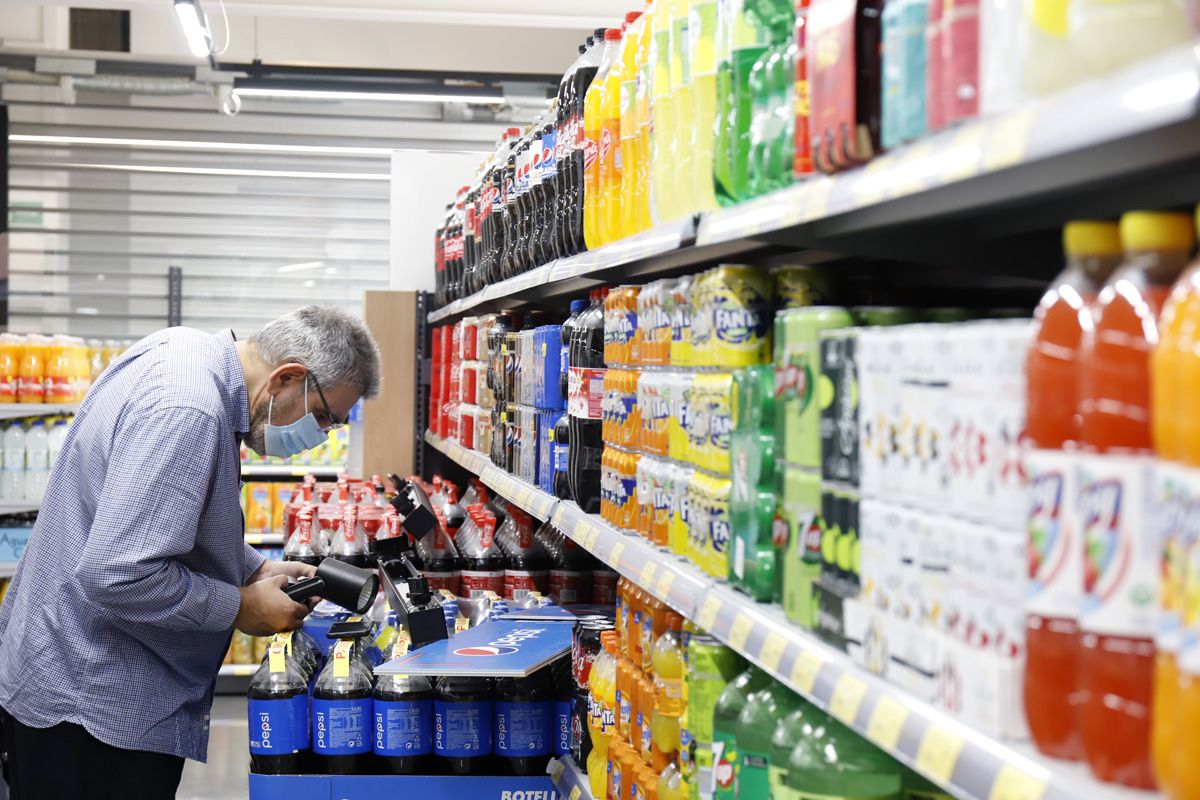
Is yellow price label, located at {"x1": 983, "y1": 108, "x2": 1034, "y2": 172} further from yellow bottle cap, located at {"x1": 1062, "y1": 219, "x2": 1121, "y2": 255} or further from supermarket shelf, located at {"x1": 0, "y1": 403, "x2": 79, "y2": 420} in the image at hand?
supermarket shelf, located at {"x1": 0, "y1": 403, "x2": 79, "y2": 420}

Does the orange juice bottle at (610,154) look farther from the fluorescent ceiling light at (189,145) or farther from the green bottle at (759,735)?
the fluorescent ceiling light at (189,145)

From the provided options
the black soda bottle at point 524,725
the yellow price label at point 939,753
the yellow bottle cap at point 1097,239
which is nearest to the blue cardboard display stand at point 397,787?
the black soda bottle at point 524,725

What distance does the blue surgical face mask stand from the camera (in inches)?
122

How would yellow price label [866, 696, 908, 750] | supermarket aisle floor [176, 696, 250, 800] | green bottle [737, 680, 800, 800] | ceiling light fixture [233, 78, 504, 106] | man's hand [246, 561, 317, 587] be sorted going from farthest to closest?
ceiling light fixture [233, 78, 504, 106], supermarket aisle floor [176, 696, 250, 800], man's hand [246, 561, 317, 587], green bottle [737, 680, 800, 800], yellow price label [866, 696, 908, 750]

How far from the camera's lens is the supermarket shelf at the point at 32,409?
258 inches

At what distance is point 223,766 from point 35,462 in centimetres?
187

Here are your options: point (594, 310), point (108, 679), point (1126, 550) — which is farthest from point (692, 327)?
point (108, 679)

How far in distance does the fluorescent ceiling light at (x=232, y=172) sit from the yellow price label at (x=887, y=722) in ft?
32.2

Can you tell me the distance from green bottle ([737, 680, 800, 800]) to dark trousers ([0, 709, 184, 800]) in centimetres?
169

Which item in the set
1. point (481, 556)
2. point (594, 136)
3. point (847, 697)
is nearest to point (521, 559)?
point (481, 556)

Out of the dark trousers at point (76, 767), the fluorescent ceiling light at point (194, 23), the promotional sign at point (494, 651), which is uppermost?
the fluorescent ceiling light at point (194, 23)

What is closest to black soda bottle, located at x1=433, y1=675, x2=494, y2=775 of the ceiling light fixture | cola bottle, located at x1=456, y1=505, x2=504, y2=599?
cola bottle, located at x1=456, y1=505, x2=504, y2=599

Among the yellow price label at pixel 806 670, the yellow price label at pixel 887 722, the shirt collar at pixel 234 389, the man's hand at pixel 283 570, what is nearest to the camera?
the yellow price label at pixel 887 722

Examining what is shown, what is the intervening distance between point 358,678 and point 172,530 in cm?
92
